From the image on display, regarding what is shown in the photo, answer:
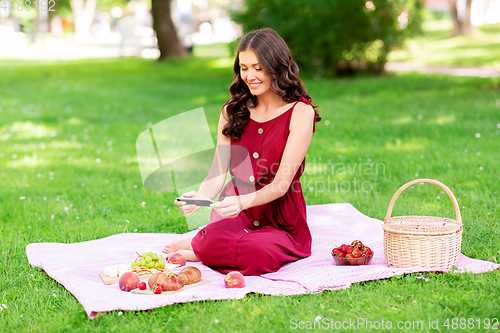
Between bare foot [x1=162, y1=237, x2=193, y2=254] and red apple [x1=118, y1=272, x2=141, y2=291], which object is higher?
red apple [x1=118, y1=272, x2=141, y2=291]

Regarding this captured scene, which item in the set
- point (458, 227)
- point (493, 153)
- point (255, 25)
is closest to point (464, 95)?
point (493, 153)

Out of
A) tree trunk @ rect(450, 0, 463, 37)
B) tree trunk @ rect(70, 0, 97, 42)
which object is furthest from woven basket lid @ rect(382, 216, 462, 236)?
tree trunk @ rect(70, 0, 97, 42)

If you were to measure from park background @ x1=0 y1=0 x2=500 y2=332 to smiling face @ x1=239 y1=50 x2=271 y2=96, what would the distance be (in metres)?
1.43

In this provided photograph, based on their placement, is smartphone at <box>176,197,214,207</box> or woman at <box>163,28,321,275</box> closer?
smartphone at <box>176,197,214,207</box>

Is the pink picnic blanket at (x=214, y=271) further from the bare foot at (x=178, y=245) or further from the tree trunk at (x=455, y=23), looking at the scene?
the tree trunk at (x=455, y=23)

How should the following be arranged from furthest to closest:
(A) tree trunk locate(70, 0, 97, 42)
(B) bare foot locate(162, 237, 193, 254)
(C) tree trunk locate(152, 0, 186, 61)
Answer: (A) tree trunk locate(70, 0, 97, 42), (C) tree trunk locate(152, 0, 186, 61), (B) bare foot locate(162, 237, 193, 254)

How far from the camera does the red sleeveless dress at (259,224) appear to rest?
12.6 ft

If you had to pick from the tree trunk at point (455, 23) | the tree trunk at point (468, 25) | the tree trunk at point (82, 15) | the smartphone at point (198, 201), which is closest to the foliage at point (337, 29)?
the smartphone at point (198, 201)

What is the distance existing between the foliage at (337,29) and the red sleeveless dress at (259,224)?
412 inches

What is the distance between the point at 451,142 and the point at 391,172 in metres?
1.55

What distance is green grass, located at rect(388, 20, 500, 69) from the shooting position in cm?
1683

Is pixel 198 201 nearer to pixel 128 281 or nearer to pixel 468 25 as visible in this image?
pixel 128 281

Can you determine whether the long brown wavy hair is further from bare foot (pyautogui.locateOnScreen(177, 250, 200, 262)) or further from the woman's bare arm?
bare foot (pyautogui.locateOnScreen(177, 250, 200, 262))

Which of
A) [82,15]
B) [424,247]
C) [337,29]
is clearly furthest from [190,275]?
[82,15]
